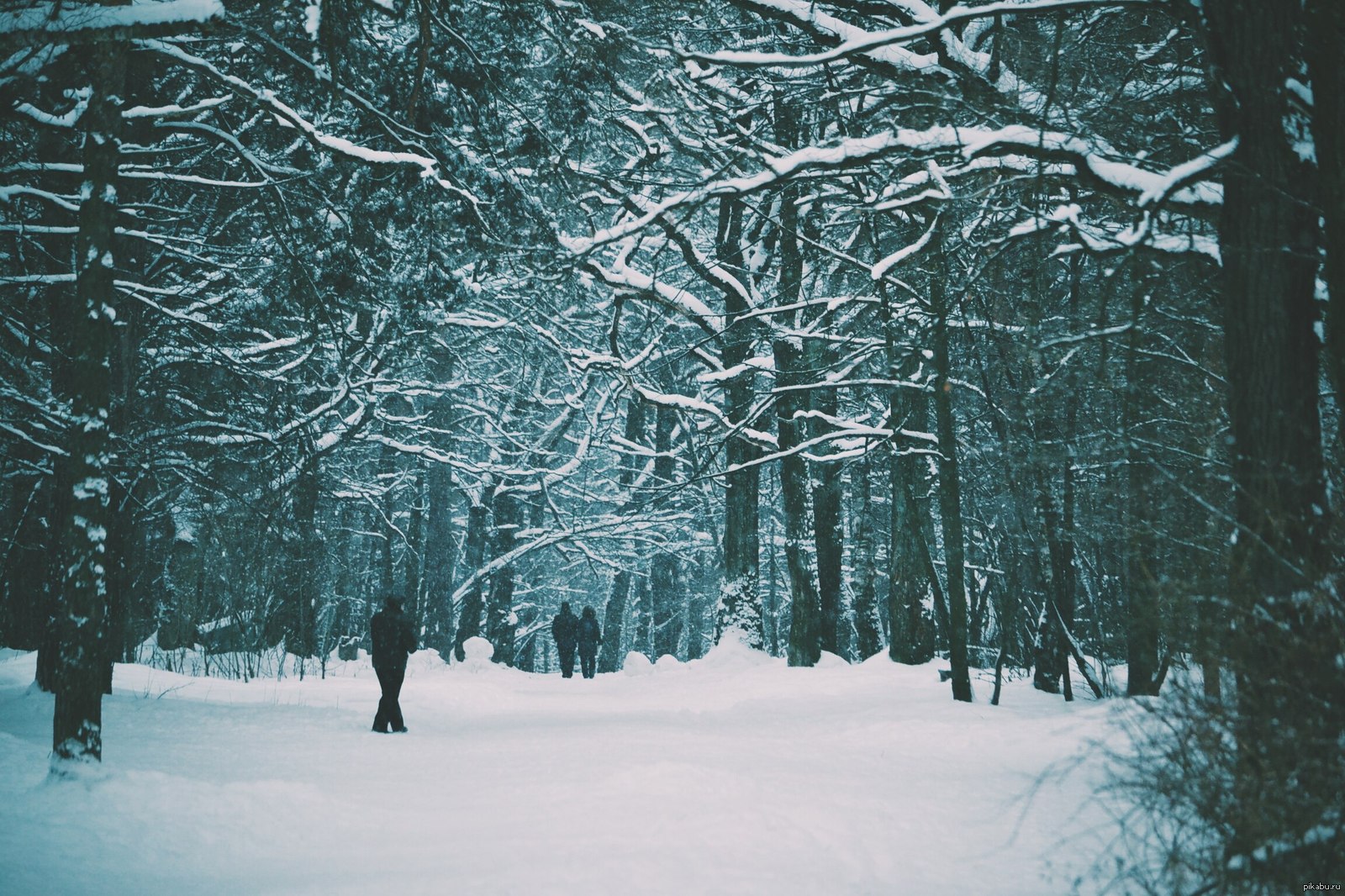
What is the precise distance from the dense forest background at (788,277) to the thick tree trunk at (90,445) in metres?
0.03

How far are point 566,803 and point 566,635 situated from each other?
50.2 feet

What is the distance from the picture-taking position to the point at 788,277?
14961mm

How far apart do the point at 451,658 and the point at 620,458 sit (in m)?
9.38

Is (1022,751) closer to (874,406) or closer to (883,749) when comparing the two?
(883,749)

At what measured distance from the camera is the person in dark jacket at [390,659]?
30.0 ft

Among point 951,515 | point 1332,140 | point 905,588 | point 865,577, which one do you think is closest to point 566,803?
point 1332,140

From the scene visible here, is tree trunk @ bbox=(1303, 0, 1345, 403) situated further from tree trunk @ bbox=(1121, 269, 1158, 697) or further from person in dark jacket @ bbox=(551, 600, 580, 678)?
person in dark jacket @ bbox=(551, 600, 580, 678)

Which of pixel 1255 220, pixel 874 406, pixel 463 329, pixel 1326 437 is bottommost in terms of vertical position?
pixel 1326 437

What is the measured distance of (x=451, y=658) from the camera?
71.8 ft

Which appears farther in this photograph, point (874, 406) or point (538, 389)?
point (538, 389)

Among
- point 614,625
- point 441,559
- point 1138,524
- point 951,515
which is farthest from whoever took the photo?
point 614,625

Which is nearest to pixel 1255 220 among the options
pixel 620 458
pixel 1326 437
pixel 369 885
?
pixel 1326 437

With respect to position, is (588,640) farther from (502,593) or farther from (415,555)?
(415,555)

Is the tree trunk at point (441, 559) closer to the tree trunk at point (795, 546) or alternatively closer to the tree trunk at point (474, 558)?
the tree trunk at point (474, 558)
